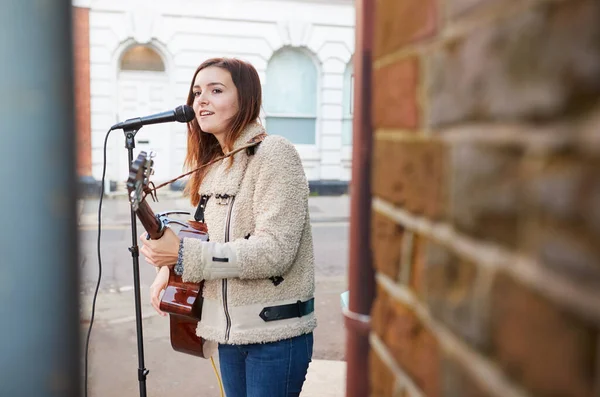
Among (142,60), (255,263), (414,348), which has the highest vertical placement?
(142,60)

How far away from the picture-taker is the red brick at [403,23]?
0.58m

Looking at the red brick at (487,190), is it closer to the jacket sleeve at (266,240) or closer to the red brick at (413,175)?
the red brick at (413,175)

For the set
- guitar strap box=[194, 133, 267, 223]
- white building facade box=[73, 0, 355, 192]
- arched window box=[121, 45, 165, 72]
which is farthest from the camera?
A: arched window box=[121, 45, 165, 72]

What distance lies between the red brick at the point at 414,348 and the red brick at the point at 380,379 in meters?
0.04

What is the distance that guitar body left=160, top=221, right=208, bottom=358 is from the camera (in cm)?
180

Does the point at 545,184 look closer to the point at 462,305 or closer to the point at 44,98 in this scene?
the point at 462,305

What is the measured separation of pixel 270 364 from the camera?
169cm

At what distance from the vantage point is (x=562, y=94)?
39 cm

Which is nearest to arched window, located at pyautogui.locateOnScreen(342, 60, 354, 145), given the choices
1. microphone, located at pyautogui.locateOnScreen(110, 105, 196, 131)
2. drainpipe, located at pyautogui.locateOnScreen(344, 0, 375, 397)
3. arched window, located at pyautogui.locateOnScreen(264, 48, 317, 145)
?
arched window, located at pyautogui.locateOnScreen(264, 48, 317, 145)

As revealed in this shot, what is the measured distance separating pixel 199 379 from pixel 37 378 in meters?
2.96

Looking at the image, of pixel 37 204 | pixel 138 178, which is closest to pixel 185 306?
pixel 138 178

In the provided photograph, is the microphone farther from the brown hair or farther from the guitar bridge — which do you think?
the guitar bridge

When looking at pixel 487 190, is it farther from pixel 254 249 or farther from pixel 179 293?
pixel 179 293

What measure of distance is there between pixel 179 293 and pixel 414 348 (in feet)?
4.30
